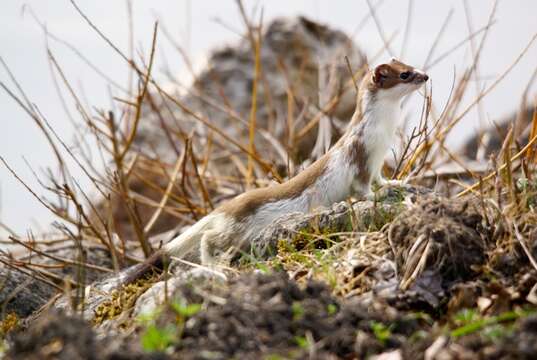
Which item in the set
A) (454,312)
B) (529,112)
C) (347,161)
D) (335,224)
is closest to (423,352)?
(454,312)

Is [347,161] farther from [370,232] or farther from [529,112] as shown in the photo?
[529,112]

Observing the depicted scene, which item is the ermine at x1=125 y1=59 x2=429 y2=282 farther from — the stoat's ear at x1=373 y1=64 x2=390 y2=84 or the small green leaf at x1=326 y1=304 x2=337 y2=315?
the small green leaf at x1=326 y1=304 x2=337 y2=315

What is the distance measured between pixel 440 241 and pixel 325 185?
1.43m

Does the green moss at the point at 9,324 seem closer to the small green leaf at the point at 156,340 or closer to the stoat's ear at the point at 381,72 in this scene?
the small green leaf at the point at 156,340

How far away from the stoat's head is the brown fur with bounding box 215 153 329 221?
2.19ft

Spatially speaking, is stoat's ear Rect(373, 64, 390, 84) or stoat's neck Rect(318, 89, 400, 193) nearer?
stoat's neck Rect(318, 89, 400, 193)

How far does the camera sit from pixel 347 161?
475 centimetres

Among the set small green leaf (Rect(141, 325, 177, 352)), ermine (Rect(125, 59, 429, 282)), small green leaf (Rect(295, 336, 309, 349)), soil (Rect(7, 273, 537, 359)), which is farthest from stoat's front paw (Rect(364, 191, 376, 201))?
small green leaf (Rect(141, 325, 177, 352))

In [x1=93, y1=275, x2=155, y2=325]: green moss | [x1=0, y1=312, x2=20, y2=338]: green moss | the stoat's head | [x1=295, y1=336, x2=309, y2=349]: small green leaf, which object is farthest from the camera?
the stoat's head

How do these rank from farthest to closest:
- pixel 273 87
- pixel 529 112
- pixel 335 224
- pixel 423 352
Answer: pixel 529 112 → pixel 273 87 → pixel 335 224 → pixel 423 352

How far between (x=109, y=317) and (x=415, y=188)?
6.35 feet

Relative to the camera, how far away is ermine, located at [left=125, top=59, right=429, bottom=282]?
15.0 ft

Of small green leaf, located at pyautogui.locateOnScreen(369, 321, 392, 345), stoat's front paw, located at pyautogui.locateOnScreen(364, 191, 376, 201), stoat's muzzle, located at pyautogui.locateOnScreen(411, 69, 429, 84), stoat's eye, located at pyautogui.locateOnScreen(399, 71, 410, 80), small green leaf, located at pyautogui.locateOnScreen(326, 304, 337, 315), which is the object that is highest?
stoat's eye, located at pyautogui.locateOnScreen(399, 71, 410, 80)

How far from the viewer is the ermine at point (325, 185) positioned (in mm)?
4566
